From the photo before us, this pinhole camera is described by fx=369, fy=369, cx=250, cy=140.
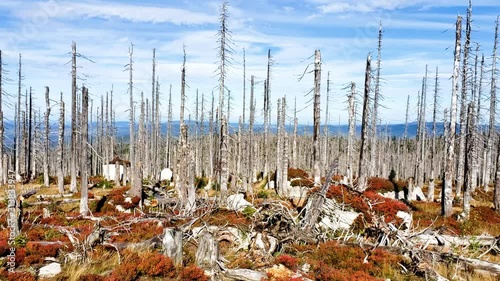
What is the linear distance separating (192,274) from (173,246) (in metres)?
1.12

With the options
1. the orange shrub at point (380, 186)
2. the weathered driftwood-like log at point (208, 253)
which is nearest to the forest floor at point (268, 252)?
the weathered driftwood-like log at point (208, 253)

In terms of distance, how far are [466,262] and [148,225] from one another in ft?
34.5

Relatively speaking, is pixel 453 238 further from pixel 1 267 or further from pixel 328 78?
pixel 328 78

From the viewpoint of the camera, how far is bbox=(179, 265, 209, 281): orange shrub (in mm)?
8391

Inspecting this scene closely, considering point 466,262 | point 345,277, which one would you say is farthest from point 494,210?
point 345,277

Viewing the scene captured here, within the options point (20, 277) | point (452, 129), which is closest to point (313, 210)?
point (20, 277)

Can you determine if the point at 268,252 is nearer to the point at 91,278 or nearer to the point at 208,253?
the point at 208,253

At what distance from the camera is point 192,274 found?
27.9ft

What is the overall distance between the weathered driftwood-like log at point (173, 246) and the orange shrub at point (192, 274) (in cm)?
A: 61

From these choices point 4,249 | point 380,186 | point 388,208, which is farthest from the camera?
point 380,186

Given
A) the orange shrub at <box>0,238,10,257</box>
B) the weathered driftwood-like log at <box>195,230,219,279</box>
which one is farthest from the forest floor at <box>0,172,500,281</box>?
the weathered driftwood-like log at <box>195,230,219,279</box>

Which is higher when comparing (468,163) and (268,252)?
(468,163)

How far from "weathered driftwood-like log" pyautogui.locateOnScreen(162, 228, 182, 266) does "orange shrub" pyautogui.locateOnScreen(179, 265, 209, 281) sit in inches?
24.2

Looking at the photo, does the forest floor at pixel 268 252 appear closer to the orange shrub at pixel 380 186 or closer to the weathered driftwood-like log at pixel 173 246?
the weathered driftwood-like log at pixel 173 246
